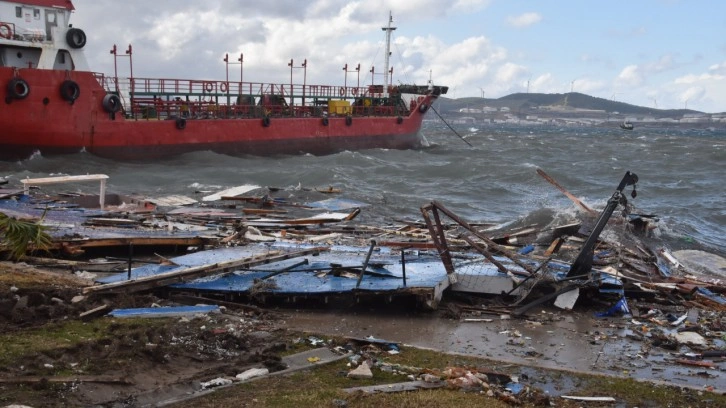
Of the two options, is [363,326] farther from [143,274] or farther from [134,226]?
[134,226]

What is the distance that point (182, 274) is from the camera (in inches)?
430

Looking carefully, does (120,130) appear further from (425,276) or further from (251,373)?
(251,373)

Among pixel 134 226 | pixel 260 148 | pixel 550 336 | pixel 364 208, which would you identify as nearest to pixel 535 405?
pixel 550 336

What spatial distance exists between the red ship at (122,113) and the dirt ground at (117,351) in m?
21.3

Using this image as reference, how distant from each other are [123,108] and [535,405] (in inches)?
1209

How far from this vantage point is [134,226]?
618 inches

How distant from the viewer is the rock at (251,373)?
7461 mm

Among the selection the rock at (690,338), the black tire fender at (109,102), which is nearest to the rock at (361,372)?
the rock at (690,338)

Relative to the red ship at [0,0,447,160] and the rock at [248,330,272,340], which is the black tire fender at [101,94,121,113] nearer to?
the red ship at [0,0,447,160]

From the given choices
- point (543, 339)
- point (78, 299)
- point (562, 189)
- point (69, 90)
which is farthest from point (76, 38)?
point (543, 339)

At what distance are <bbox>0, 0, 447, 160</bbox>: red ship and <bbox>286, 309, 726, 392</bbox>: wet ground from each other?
23163mm

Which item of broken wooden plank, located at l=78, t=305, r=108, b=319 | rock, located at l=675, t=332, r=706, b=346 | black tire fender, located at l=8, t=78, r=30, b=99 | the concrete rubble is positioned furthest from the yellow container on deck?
broken wooden plank, located at l=78, t=305, r=108, b=319

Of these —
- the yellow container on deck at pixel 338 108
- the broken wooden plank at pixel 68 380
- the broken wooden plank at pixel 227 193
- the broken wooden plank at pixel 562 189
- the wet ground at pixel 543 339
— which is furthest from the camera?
the yellow container on deck at pixel 338 108

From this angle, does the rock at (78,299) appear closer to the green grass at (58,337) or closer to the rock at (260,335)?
the green grass at (58,337)
